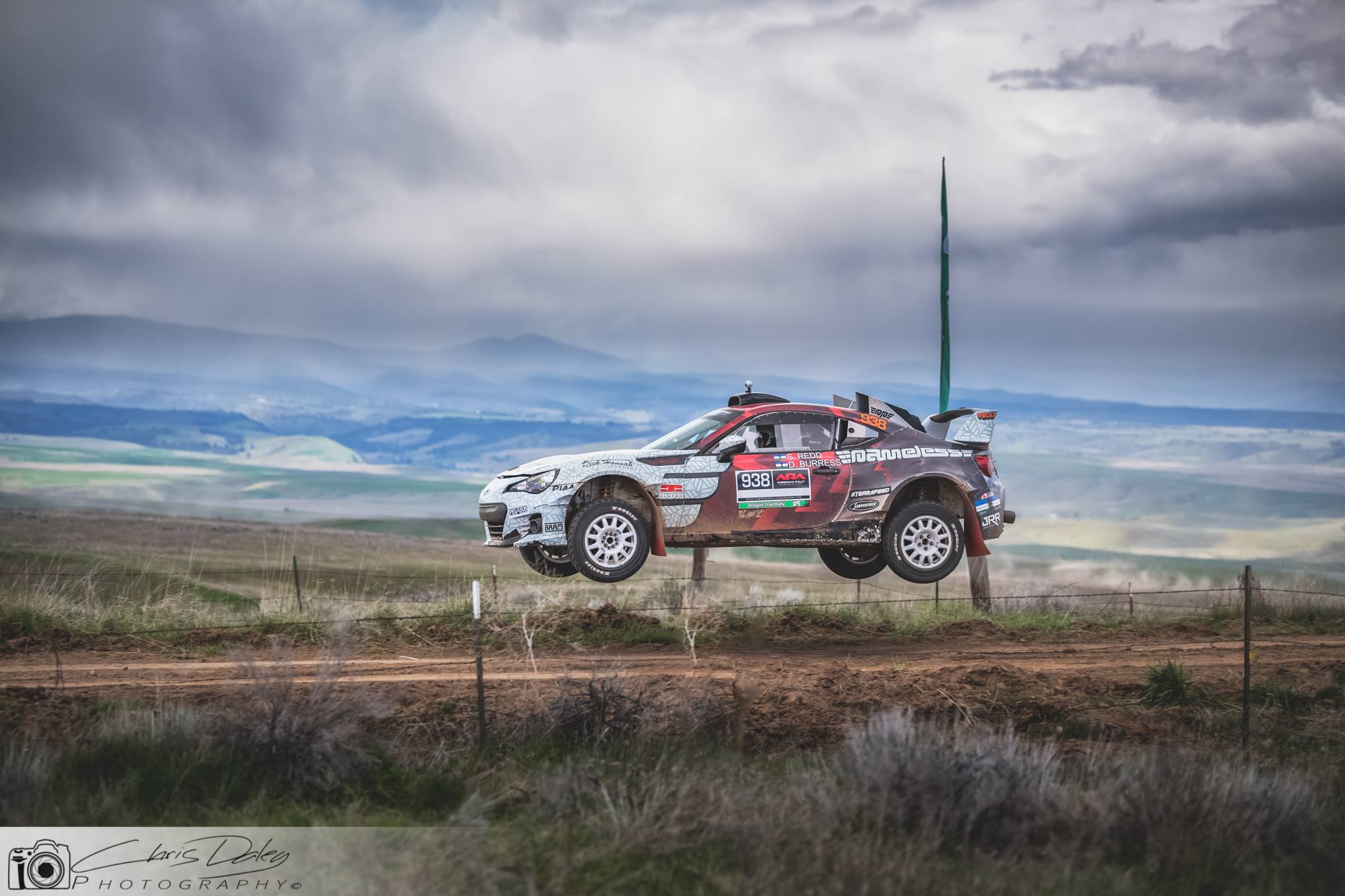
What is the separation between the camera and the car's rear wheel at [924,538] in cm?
1095

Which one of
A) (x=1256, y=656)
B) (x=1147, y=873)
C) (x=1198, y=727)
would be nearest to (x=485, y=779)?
(x=1147, y=873)

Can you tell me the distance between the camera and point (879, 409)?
11367 millimetres

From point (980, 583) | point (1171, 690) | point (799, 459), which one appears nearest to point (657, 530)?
point (799, 459)

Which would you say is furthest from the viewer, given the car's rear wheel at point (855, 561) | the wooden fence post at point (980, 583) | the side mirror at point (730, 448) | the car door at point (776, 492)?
the wooden fence post at point (980, 583)

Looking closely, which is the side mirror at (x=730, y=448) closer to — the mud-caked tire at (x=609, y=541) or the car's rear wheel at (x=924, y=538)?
the mud-caked tire at (x=609, y=541)

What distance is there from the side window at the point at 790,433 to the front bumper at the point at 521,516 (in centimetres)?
189

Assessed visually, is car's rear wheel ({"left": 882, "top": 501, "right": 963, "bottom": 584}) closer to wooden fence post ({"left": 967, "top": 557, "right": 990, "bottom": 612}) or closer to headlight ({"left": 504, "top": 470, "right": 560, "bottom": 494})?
headlight ({"left": 504, "top": 470, "right": 560, "bottom": 494})

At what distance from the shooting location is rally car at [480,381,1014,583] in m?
10.4

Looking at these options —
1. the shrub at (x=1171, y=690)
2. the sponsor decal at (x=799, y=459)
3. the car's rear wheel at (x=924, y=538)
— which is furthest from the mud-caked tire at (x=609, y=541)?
the shrub at (x=1171, y=690)

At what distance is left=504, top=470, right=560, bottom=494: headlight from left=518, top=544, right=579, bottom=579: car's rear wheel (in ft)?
2.11

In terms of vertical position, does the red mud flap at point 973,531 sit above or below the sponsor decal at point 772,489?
below

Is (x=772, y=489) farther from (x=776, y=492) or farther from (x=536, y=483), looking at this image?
(x=536, y=483)

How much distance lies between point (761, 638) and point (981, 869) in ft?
27.7
